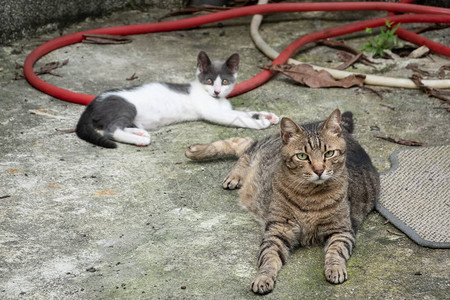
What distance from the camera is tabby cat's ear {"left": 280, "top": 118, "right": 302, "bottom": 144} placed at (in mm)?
3463

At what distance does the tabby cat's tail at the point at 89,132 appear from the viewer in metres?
4.71

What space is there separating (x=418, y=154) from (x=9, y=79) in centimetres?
350

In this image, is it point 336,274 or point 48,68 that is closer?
point 336,274

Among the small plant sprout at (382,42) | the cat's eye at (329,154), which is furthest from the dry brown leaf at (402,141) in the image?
the small plant sprout at (382,42)

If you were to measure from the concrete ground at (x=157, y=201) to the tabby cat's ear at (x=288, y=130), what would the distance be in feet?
1.96

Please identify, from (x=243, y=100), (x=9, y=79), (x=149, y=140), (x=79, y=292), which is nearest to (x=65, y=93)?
(x=9, y=79)

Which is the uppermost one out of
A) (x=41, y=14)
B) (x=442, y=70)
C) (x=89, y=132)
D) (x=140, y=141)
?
(x=41, y=14)

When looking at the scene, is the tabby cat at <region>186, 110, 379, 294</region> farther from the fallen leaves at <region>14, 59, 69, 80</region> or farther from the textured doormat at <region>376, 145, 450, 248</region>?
the fallen leaves at <region>14, 59, 69, 80</region>

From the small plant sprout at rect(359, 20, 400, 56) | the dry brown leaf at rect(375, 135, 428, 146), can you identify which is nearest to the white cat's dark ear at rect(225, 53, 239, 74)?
the dry brown leaf at rect(375, 135, 428, 146)

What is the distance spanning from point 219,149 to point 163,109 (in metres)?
0.88

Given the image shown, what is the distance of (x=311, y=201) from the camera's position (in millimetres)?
3504

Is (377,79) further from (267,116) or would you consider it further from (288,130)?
(288,130)

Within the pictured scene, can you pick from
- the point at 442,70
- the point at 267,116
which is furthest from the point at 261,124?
the point at 442,70

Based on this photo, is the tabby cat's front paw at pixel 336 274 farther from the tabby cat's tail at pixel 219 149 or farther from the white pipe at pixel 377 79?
the white pipe at pixel 377 79
